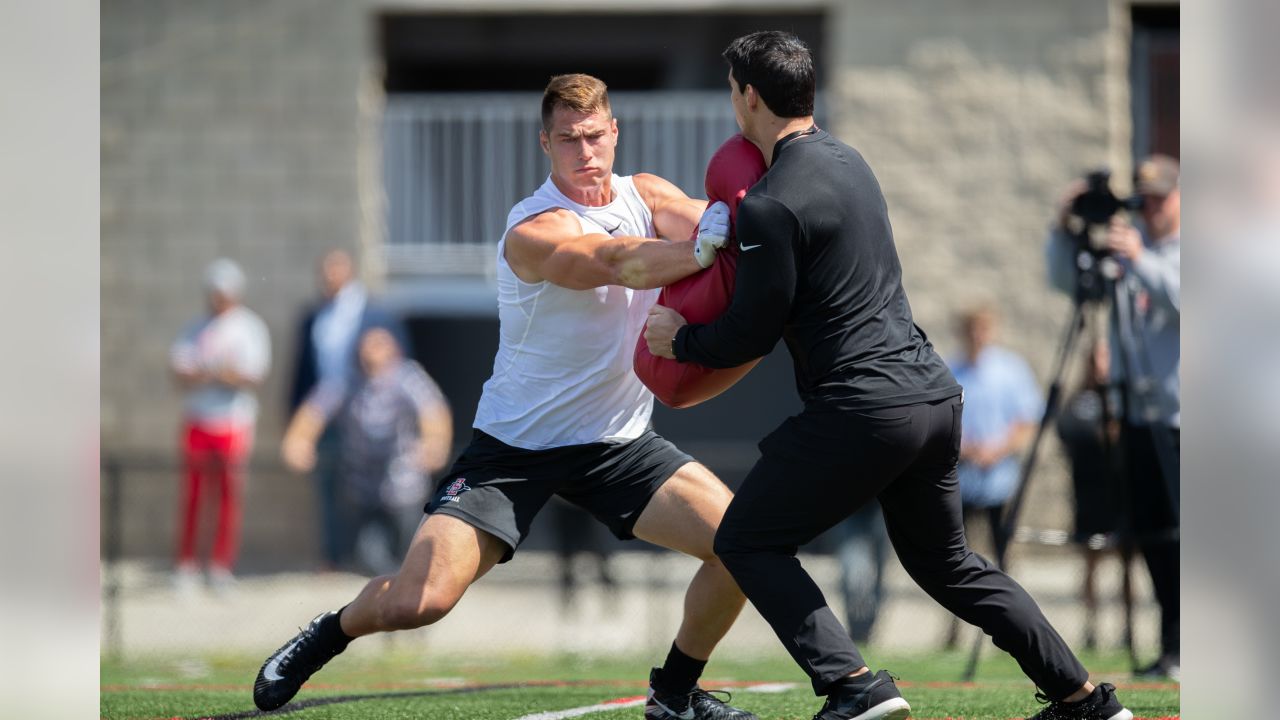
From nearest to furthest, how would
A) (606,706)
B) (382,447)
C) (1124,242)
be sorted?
1. (606,706)
2. (1124,242)
3. (382,447)

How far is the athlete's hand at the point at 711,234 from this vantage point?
166 inches

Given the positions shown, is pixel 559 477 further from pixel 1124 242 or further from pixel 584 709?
pixel 1124 242

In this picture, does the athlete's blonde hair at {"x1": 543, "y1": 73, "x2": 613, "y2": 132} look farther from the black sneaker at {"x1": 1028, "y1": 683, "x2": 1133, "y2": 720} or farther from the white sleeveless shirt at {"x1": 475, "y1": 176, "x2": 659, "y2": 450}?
the black sneaker at {"x1": 1028, "y1": 683, "x2": 1133, "y2": 720}

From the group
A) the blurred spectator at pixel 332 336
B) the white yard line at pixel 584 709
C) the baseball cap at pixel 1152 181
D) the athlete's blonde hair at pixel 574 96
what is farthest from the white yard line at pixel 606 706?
the blurred spectator at pixel 332 336

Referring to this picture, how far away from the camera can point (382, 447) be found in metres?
10.3

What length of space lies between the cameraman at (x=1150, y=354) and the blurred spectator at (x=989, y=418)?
1401mm

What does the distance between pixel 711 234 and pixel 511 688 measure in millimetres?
2785

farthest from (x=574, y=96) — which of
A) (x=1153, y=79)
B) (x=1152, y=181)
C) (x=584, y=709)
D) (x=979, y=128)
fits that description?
(x=1153, y=79)

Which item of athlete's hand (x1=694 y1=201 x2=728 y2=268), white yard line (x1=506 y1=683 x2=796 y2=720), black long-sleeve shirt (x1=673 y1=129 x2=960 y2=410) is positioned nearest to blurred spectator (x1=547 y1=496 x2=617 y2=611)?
white yard line (x1=506 y1=683 x2=796 y2=720)

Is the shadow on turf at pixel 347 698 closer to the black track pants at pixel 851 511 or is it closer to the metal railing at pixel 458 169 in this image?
the black track pants at pixel 851 511

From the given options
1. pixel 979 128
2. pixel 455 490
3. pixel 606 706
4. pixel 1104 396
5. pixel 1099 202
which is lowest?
pixel 606 706
